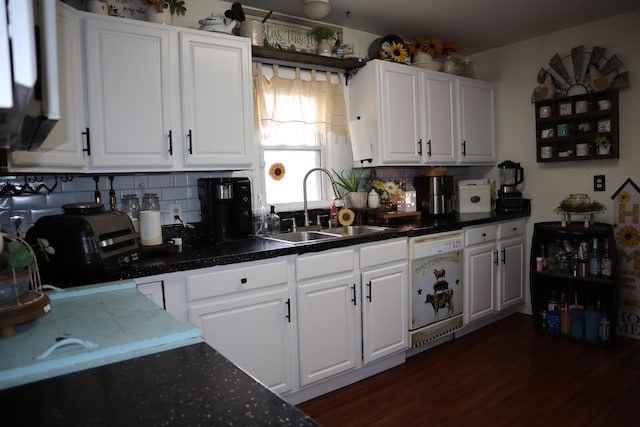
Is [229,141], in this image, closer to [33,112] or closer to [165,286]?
[165,286]

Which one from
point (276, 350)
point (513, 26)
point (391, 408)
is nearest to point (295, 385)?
point (276, 350)

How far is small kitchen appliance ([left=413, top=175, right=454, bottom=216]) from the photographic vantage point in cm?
372

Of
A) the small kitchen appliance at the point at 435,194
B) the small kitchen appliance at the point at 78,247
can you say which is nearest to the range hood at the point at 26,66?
the small kitchen appliance at the point at 78,247

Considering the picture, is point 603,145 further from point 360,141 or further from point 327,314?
point 327,314

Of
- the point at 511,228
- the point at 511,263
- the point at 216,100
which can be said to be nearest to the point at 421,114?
the point at 511,228

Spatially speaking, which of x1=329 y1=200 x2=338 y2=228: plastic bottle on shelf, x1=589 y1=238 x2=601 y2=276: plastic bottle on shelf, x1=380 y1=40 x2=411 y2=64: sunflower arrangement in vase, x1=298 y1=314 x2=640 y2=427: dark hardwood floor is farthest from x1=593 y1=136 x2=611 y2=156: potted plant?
x1=329 y1=200 x2=338 y2=228: plastic bottle on shelf

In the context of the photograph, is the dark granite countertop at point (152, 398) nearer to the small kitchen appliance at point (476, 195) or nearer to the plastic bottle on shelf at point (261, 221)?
the plastic bottle on shelf at point (261, 221)

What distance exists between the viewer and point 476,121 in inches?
156

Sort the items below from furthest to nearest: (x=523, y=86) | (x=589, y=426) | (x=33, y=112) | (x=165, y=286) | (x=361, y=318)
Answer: (x=523, y=86)
(x=361, y=318)
(x=589, y=426)
(x=165, y=286)
(x=33, y=112)

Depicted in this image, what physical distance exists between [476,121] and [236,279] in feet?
9.34

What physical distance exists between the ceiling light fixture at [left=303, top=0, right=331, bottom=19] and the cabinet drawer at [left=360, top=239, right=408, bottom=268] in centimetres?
156

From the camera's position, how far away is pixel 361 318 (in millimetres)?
2684

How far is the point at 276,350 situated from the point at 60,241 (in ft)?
3.84

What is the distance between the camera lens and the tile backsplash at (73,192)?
2129 millimetres
